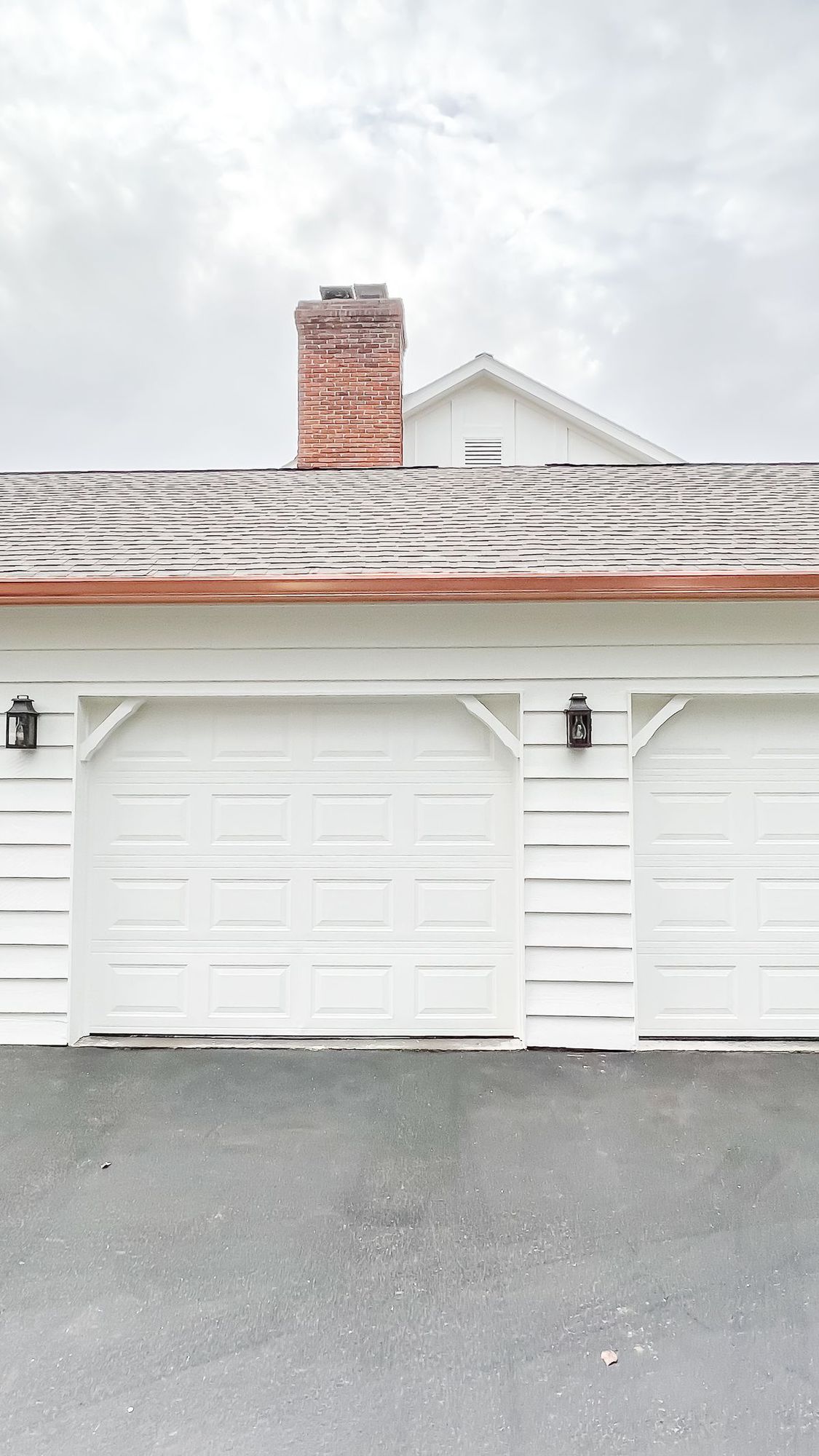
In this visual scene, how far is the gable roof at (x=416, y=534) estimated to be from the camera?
149 inches

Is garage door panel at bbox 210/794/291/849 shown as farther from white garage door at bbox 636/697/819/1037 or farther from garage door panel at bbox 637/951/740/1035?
garage door panel at bbox 637/951/740/1035

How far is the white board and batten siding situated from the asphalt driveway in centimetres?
48

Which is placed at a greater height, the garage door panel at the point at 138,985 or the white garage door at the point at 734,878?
the white garage door at the point at 734,878

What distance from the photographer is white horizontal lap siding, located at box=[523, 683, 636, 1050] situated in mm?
3861

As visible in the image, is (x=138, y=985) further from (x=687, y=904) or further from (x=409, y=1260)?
(x=687, y=904)

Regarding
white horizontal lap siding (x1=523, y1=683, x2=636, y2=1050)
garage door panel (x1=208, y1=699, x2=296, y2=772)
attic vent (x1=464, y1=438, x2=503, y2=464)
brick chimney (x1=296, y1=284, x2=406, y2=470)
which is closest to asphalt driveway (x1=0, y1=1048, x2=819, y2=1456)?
white horizontal lap siding (x1=523, y1=683, x2=636, y2=1050)

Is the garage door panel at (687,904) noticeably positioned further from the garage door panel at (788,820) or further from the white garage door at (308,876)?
the white garage door at (308,876)

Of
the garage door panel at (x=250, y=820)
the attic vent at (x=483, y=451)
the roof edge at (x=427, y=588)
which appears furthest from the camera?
the attic vent at (x=483, y=451)

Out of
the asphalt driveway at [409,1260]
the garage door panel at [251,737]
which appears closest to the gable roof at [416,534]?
the garage door panel at [251,737]

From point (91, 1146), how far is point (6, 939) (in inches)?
56.3

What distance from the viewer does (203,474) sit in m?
6.62

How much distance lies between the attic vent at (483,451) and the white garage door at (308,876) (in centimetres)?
553

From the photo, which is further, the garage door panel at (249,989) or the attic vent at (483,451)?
the attic vent at (483,451)

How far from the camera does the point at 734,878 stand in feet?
13.2
